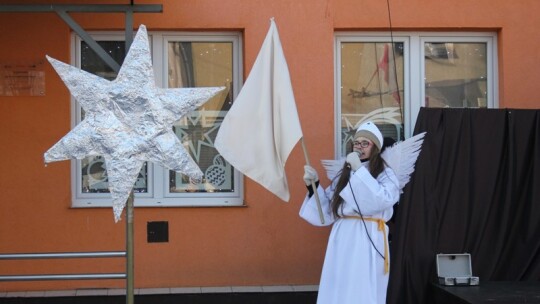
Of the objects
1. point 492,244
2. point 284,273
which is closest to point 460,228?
point 492,244

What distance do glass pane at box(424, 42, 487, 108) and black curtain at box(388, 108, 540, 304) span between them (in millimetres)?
815

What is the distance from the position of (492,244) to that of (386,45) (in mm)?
1994

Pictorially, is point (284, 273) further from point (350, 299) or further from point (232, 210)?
point (350, 299)

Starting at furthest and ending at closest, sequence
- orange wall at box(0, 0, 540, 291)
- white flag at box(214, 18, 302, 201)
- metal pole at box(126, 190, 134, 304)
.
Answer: orange wall at box(0, 0, 540, 291), white flag at box(214, 18, 302, 201), metal pole at box(126, 190, 134, 304)

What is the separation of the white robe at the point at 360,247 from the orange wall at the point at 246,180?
145cm

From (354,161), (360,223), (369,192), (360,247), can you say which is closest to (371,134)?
(354,161)

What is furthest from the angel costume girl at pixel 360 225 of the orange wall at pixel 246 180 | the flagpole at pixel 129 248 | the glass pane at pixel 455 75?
the glass pane at pixel 455 75

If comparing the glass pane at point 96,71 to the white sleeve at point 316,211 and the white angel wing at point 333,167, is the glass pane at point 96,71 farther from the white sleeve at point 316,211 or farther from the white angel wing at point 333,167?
the white sleeve at point 316,211

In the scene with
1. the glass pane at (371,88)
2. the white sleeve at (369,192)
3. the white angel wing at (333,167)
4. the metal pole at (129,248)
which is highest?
the glass pane at (371,88)

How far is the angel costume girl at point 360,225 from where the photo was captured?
5.03 m

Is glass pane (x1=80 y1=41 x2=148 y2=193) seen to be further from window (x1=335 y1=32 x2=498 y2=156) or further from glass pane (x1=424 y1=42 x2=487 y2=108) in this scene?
glass pane (x1=424 y1=42 x2=487 y2=108)

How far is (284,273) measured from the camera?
6715 mm

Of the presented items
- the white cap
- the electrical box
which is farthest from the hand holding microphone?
the electrical box

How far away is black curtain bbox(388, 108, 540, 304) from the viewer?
20.0ft
